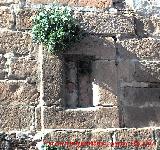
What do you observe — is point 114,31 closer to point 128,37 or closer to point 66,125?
point 128,37

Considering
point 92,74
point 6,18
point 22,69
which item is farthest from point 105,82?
point 6,18

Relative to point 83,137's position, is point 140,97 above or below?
above

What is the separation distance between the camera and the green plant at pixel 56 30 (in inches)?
167

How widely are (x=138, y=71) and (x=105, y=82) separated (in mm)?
379

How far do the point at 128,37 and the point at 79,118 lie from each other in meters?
0.97

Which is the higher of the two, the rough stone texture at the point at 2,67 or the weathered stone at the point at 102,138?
the rough stone texture at the point at 2,67

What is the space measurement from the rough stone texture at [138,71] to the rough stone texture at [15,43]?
2.88 feet

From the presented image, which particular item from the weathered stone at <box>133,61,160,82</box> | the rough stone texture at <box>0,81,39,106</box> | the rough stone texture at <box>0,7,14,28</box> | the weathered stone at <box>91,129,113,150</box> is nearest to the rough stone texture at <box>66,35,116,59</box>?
the weathered stone at <box>133,61,160,82</box>

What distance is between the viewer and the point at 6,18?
441cm

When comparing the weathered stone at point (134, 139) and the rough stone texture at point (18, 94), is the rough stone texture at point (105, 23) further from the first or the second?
the weathered stone at point (134, 139)

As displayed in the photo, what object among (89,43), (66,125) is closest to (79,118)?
(66,125)

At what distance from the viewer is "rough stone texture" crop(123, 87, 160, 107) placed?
4.44 m

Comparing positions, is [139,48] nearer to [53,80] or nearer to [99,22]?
[99,22]

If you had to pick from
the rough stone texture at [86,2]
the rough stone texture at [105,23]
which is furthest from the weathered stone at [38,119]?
the rough stone texture at [86,2]
